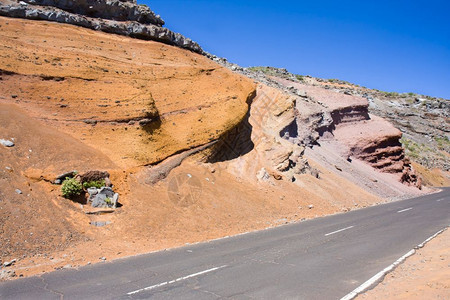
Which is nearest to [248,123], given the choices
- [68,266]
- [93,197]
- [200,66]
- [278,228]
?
[200,66]

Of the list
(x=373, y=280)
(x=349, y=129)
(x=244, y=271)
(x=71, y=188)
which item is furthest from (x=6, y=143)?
(x=349, y=129)

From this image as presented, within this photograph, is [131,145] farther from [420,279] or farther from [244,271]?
[420,279]

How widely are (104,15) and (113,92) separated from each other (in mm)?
7372

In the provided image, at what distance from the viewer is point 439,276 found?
671 centimetres

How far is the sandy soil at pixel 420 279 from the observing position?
19.3 ft

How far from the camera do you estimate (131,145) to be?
579 inches

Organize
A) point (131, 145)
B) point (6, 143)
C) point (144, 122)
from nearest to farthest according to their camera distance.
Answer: point (6, 143) < point (131, 145) < point (144, 122)

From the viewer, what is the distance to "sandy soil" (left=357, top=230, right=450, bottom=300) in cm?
589

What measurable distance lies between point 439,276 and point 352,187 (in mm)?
18793

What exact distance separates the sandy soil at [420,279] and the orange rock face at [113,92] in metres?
9.83

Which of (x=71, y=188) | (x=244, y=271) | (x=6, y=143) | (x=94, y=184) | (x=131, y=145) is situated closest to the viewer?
(x=244, y=271)

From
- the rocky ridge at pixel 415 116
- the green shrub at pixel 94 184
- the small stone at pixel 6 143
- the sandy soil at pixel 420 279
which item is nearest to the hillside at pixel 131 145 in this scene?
the small stone at pixel 6 143

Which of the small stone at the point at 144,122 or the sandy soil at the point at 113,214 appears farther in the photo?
the small stone at the point at 144,122

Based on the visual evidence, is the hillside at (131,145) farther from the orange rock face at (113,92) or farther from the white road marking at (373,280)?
the white road marking at (373,280)
